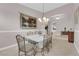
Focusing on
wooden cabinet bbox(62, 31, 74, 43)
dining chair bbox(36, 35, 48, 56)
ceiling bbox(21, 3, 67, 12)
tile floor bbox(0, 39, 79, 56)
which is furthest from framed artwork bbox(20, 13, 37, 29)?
wooden cabinet bbox(62, 31, 74, 43)

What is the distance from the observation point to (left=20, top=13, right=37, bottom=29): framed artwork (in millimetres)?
2028

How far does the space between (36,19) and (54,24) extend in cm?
37

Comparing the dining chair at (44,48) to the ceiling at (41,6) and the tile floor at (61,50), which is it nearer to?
the tile floor at (61,50)

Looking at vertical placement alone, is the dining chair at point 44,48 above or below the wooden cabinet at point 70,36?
below

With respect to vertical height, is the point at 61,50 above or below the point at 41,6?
below

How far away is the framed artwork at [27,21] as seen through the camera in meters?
2.03

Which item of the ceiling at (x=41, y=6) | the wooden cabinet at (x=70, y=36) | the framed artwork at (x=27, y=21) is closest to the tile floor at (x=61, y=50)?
the wooden cabinet at (x=70, y=36)

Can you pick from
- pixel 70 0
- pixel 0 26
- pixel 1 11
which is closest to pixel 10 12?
pixel 1 11

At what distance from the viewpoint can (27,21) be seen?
2061mm

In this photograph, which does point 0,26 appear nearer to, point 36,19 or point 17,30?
point 17,30

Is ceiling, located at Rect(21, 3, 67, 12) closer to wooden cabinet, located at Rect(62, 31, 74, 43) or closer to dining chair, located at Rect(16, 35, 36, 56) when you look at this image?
wooden cabinet, located at Rect(62, 31, 74, 43)

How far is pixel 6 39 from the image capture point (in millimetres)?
1978

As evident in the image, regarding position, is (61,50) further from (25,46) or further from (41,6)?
(41,6)

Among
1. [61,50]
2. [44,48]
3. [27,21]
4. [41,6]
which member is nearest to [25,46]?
[44,48]
